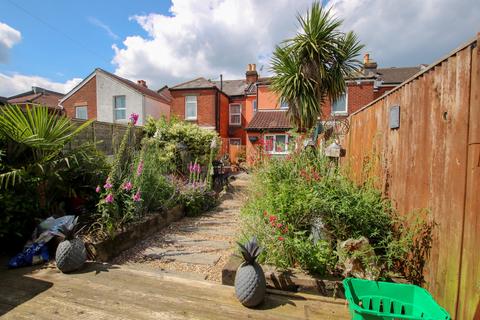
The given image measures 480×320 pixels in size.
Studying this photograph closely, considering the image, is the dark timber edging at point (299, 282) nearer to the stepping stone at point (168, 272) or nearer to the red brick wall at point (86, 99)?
the stepping stone at point (168, 272)

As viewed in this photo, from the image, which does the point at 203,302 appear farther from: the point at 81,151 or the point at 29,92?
the point at 29,92

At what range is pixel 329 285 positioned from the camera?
80.7 inches

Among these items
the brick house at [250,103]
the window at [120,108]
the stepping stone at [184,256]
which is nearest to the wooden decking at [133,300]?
the stepping stone at [184,256]

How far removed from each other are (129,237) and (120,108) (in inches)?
545

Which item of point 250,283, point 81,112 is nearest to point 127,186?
point 250,283

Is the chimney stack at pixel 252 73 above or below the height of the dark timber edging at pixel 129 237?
above

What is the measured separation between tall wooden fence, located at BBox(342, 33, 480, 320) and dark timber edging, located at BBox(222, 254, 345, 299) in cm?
66

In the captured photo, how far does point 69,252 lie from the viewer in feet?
8.09

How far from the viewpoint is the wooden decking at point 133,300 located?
6.14 ft

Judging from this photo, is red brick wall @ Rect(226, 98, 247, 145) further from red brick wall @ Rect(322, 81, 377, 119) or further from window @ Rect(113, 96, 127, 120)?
window @ Rect(113, 96, 127, 120)

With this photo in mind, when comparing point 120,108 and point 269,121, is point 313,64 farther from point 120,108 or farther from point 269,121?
point 120,108

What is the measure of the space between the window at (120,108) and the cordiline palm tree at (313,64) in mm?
12129

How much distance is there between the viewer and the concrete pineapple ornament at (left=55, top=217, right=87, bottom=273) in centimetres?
246

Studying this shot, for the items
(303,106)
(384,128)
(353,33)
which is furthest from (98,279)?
(353,33)
